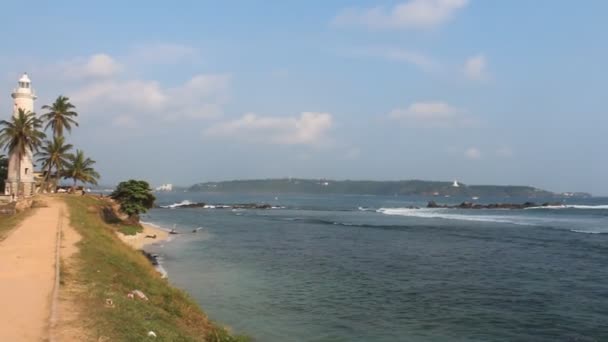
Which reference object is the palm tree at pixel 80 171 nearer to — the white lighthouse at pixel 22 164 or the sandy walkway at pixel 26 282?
the white lighthouse at pixel 22 164

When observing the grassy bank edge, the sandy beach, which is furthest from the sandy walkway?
the sandy beach

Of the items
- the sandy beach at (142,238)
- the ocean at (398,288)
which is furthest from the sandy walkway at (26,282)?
the sandy beach at (142,238)

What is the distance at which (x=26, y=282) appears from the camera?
14812 mm

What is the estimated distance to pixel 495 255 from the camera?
123 feet

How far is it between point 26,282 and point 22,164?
43.9m

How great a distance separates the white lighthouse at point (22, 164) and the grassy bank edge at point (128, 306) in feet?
114

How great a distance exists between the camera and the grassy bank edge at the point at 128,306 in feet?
37.7

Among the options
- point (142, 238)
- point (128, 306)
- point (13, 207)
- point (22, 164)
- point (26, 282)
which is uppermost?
point (22, 164)

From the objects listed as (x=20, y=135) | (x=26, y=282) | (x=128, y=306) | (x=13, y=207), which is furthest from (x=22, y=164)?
(x=128, y=306)

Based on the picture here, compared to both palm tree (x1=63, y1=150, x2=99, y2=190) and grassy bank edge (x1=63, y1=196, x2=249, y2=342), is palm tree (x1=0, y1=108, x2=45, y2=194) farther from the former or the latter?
grassy bank edge (x1=63, y1=196, x2=249, y2=342)

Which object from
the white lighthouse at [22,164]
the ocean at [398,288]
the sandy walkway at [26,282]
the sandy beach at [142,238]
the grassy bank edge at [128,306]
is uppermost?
the white lighthouse at [22,164]

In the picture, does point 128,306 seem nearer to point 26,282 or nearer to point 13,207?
point 26,282

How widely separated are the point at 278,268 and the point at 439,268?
10214mm

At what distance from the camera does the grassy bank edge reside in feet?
37.7
